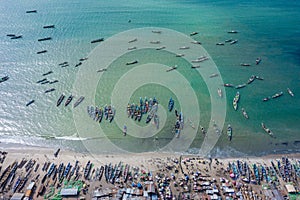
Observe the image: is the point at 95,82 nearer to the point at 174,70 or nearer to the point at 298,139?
the point at 174,70

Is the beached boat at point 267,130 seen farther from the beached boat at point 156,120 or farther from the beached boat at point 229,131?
the beached boat at point 156,120

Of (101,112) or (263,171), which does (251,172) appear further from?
(101,112)

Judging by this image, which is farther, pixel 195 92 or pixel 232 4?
pixel 232 4

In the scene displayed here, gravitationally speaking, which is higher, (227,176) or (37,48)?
(37,48)

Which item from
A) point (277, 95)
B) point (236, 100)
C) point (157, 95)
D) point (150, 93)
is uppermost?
point (150, 93)

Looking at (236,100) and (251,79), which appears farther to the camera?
(251,79)

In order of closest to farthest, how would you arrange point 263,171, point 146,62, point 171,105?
point 263,171
point 171,105
point 146,62

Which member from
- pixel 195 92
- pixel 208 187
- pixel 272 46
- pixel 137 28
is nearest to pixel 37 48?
pixel 137 28

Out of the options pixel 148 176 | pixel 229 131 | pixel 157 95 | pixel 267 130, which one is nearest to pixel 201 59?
pixel 157 95
